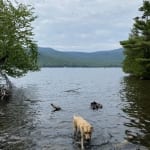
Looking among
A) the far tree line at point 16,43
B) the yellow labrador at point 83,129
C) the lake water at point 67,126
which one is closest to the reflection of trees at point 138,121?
the lake water at point 67,126

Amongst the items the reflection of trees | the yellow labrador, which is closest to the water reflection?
the yellow labrador

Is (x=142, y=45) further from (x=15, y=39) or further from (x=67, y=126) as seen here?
(x=67, y=126)

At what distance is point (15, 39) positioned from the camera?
172ft

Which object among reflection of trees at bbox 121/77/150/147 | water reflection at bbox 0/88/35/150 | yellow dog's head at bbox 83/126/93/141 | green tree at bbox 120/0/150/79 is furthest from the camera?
green tree at bbox 120/0/150/79

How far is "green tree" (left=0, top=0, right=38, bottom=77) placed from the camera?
5112 cm

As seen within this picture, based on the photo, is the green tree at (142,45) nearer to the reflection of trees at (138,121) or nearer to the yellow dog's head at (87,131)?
the reflection of trees at (138,121)

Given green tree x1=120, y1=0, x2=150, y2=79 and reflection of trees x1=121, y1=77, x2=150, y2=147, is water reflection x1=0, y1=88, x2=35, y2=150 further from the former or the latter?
green tree x1=120, y1=0, x2=150, y2=79

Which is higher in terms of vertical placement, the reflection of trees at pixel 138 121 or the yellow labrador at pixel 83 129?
the yellow labrador at pixel 83 129

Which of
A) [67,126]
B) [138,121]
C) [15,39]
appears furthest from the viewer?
[15,39]

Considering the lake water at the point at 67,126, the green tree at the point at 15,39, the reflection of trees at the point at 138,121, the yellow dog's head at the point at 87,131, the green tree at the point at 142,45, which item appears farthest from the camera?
the green tree at the point at 142,45

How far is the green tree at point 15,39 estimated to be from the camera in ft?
168

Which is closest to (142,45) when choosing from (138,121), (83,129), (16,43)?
(16,43)

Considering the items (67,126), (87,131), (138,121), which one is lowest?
(67,126)

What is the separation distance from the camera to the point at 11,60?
2146 inches
